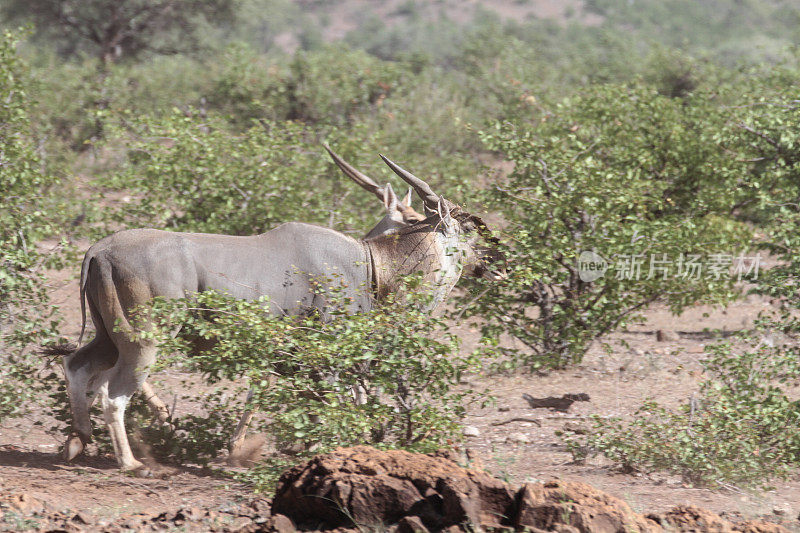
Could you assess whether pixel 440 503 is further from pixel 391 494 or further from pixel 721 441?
pixel 721 441

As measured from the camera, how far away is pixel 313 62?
19031mm

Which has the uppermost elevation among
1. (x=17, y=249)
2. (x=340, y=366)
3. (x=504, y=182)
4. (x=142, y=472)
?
(x=504, y=182)

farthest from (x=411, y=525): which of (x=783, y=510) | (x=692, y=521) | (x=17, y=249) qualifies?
(x=17, y=249)

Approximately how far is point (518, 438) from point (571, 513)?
3.19 m

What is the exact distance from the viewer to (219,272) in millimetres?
6602

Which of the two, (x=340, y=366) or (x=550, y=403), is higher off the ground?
(x=340, y=366)

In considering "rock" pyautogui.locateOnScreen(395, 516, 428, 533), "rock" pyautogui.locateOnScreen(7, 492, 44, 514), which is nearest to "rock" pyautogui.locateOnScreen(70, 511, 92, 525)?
"rock" pyautogui.locateOnScreen(7, 492, 44, 514)

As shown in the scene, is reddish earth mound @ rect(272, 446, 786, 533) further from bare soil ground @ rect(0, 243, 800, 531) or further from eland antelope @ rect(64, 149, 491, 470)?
eland antelope @ rect(64, 149, 491, 470)

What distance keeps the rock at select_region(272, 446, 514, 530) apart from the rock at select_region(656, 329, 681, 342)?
6.99 meters

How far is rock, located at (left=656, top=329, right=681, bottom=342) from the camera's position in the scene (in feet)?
36.7

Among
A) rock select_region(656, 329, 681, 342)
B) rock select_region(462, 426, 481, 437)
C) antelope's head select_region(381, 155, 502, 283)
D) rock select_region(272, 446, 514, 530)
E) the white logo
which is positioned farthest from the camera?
rock select_region(656, 329, 681, 342)

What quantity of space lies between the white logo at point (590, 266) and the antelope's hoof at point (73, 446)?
4.45 meters

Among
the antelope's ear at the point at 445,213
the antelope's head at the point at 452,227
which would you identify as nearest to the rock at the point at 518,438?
the antelope's head at the point at 452,227

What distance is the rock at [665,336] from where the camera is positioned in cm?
1118
